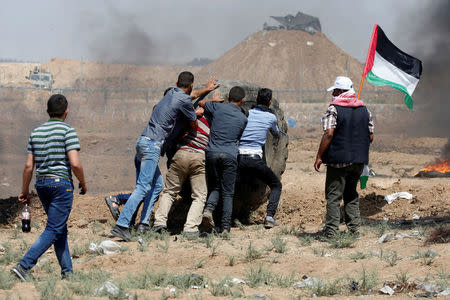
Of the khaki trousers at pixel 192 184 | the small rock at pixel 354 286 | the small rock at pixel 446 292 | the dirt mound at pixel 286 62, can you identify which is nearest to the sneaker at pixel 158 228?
the khaki trousers at pixel 192 184

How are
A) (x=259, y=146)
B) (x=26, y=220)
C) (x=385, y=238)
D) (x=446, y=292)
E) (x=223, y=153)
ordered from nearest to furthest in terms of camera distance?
(x=446, y=292) < (x=385, y=238) < (x=223, y=153) < (x=259, y=146) < (x=26, y=220)

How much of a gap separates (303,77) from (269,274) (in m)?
65.3

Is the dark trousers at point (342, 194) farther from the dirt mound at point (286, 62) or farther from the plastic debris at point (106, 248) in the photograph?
the dirt mound at point (286, 62)

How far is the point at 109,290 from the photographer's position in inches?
200

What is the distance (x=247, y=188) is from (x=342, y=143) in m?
2.19

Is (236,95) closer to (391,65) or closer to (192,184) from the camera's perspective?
(192,184)

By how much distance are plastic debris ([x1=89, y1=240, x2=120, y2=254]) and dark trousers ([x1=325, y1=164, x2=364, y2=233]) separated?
2476 millimetres

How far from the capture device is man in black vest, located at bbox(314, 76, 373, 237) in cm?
729

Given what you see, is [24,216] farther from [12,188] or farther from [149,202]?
[12,188]

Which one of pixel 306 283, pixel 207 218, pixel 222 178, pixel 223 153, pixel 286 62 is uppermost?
pixel 286 62

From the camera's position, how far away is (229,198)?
799cm

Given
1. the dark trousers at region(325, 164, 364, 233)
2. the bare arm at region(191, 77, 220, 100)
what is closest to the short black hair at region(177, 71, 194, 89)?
the bare arm at region(191, 77, 220, 100)

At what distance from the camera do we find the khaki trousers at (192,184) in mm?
7852

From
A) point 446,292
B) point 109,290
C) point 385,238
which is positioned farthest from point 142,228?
point 446,292
